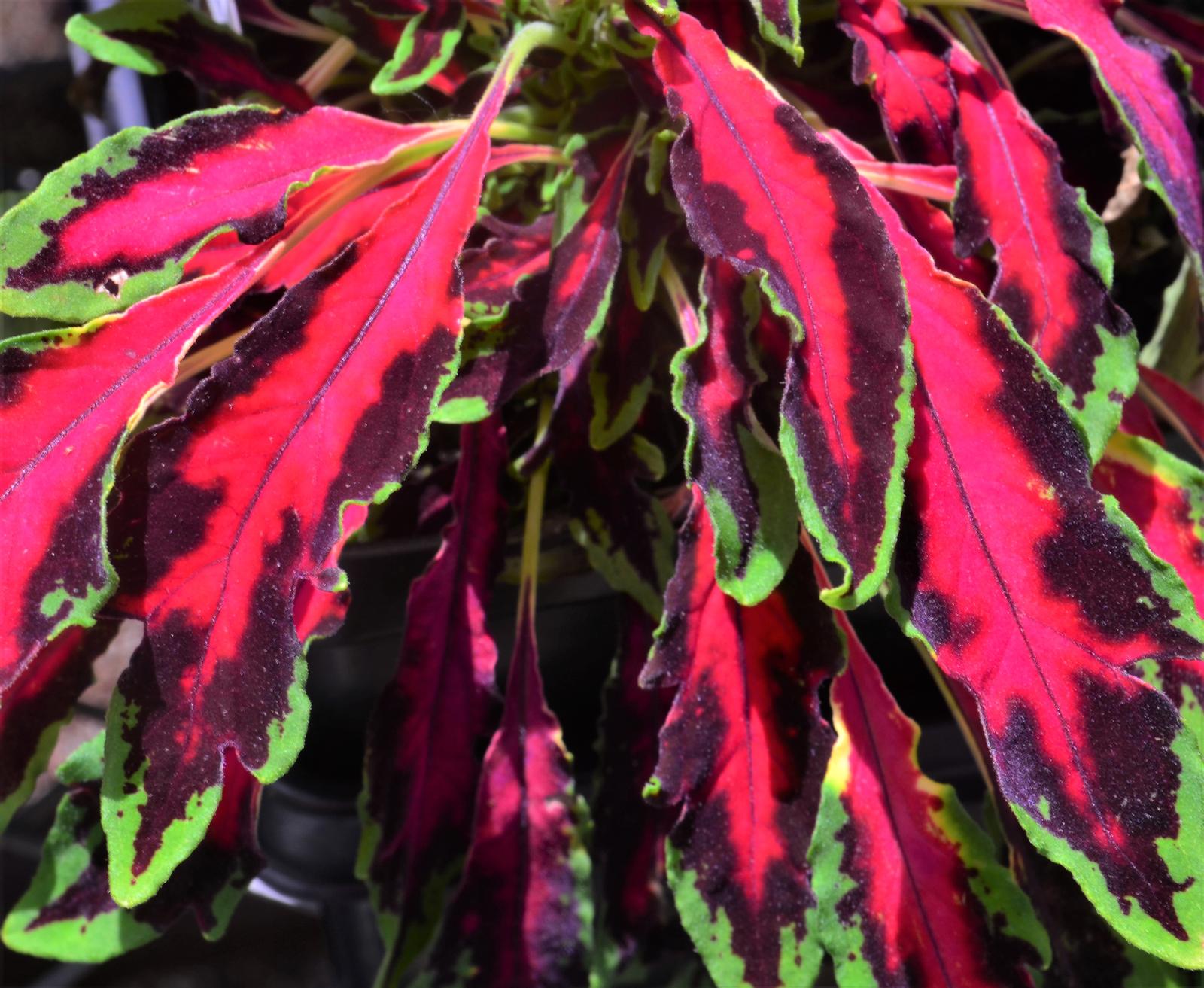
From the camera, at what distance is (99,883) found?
0.61 m

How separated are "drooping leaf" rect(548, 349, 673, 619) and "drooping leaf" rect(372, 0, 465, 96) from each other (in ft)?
0.60

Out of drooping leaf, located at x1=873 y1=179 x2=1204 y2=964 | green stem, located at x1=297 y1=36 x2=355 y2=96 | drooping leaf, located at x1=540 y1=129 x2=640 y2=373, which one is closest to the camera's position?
drooping leaf, located at x1=873 y1=179 x2=1204 y2=964

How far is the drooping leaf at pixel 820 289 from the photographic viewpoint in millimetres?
419

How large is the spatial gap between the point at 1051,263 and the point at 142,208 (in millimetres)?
440

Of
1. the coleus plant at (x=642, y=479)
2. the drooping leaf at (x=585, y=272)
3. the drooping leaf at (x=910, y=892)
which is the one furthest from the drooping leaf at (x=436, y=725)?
the drooping leaf at (x=910, y=892)

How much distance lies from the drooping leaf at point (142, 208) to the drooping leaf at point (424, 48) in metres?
0.08

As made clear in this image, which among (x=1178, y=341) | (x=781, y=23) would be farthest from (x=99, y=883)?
(x=1178, y=341)

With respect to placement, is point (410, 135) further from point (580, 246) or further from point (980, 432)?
point (980, 432)

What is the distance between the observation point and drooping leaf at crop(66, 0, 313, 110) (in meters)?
0.66

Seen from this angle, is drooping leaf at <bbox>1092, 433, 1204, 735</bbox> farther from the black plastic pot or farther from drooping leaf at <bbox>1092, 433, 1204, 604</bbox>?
the black plastic pot

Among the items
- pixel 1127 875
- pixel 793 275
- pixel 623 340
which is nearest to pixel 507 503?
pixel 623 340

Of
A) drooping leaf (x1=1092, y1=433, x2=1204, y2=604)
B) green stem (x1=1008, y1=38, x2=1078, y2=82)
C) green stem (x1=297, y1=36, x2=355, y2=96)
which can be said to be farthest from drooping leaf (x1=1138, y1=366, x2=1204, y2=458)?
green stem (x1=297, y1=36, x2=355, y2=96)

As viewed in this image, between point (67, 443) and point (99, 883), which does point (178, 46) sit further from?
point (99, 883)

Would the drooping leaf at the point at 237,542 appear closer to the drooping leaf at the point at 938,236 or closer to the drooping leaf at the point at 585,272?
the drooping leaf at the point at 585,272
